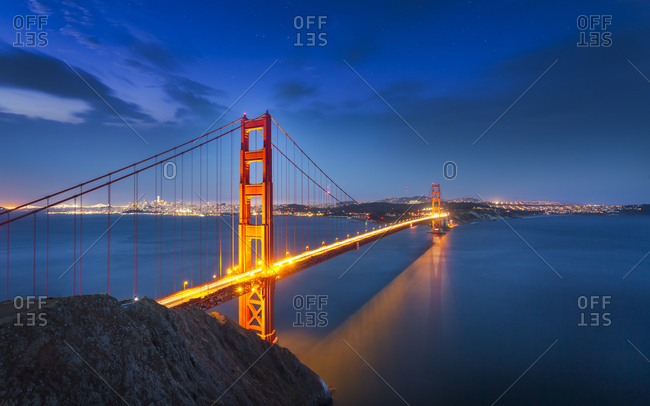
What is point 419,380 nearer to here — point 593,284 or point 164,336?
point 164,336

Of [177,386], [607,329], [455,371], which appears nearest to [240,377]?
[177,386]

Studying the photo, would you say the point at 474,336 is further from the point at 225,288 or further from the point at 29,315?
the point at 29,315

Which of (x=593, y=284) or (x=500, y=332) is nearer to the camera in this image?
(x=500, y=332)

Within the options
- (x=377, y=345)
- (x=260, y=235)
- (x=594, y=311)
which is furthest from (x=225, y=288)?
(x=594, y=311)

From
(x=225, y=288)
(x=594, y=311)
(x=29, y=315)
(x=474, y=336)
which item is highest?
(x=29, y=315)

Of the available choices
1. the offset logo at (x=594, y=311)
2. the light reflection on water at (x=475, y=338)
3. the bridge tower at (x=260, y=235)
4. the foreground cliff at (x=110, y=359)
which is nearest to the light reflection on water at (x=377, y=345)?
the light reflection on water at (x=475, y=338)

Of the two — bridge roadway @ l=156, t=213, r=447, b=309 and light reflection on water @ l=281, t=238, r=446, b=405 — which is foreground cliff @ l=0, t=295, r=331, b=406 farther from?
light reflection on water @ l=281, t=238, r=446, b=405

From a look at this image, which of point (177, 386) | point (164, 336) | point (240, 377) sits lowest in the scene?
point (240, 377)
